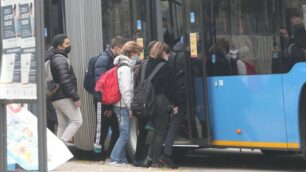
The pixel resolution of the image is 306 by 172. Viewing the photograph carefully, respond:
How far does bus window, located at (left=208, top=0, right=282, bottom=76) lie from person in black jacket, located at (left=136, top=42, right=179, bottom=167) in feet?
1.86

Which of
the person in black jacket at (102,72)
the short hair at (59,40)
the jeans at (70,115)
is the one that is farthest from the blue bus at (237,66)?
the short hair at (59,40)

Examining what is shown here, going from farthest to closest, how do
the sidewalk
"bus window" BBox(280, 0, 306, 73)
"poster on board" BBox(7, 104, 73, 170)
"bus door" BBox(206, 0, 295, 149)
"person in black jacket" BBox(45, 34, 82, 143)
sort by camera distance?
"person in black jacket" BBox(45, 34, 82, 143)
the sidewalk
"bus door" BBox(206, 0, 295, 149)
"bus window" BBox(280, 0, 306, 73)
"poster on board" BBox(7, 104, 73, 170)

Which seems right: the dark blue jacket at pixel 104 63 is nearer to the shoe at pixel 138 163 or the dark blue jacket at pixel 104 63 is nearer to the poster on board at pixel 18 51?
the shoe at pixel 138 163

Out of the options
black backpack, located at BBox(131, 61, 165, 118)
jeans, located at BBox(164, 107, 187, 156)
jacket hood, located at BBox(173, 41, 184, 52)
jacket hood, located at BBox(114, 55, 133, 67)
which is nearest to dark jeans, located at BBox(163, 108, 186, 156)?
jeans, located at BBox(164, 107, 187, 156)

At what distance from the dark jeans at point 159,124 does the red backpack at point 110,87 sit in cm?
68

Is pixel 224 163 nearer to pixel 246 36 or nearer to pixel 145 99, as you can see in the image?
pixel 145 99

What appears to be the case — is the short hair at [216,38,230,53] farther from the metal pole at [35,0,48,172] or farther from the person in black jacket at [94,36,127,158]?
the metal pole at [35,0,48,172]

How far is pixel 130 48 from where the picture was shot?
9555mm

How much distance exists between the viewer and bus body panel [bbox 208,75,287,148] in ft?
28.1

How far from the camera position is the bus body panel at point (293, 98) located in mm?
8301

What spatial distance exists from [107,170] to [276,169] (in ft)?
7.54

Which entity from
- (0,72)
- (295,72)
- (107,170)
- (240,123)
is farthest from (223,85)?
(0,72)

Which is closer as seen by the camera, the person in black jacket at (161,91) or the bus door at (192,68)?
the person in black jacket at (161,91)

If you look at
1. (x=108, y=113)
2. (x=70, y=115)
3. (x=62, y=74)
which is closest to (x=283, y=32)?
(x=108, y=113)
